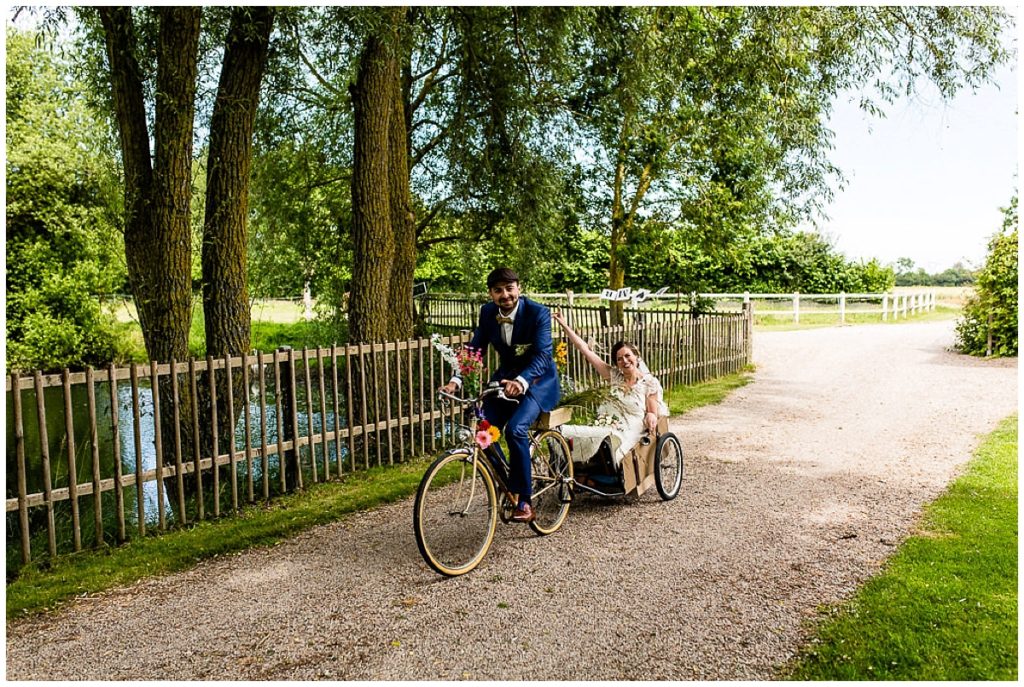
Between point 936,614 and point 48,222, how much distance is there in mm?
19177

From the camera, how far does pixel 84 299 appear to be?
19438mm

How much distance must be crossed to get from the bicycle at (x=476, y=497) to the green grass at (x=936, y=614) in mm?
2192

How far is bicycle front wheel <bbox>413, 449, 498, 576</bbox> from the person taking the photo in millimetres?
5285

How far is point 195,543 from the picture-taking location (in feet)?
20.5

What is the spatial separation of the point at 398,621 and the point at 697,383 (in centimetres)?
1101

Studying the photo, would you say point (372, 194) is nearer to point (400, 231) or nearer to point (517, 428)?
point (400, 231)

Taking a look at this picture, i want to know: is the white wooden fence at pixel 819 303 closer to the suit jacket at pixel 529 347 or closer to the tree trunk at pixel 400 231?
the tree trunk at pixel 400 231

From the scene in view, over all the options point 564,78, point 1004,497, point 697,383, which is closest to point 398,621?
point 1004,497

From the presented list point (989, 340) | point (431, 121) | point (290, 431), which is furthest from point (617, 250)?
point (290, 431)

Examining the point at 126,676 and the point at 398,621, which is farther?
the point at 398,621

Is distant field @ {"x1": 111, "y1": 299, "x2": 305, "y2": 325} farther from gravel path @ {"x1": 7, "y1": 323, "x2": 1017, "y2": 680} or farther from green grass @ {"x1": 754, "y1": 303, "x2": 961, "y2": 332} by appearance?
green grass @ {"x1": 754, "y1": 303, "x2": 961, "y2": 332}

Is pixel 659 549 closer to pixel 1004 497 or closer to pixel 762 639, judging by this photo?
pixel 762 639

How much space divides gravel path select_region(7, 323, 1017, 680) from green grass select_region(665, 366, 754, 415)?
149 inches

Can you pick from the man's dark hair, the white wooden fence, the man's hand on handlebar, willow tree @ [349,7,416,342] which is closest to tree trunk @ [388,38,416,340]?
willow tree @ [349,7,416,342]
